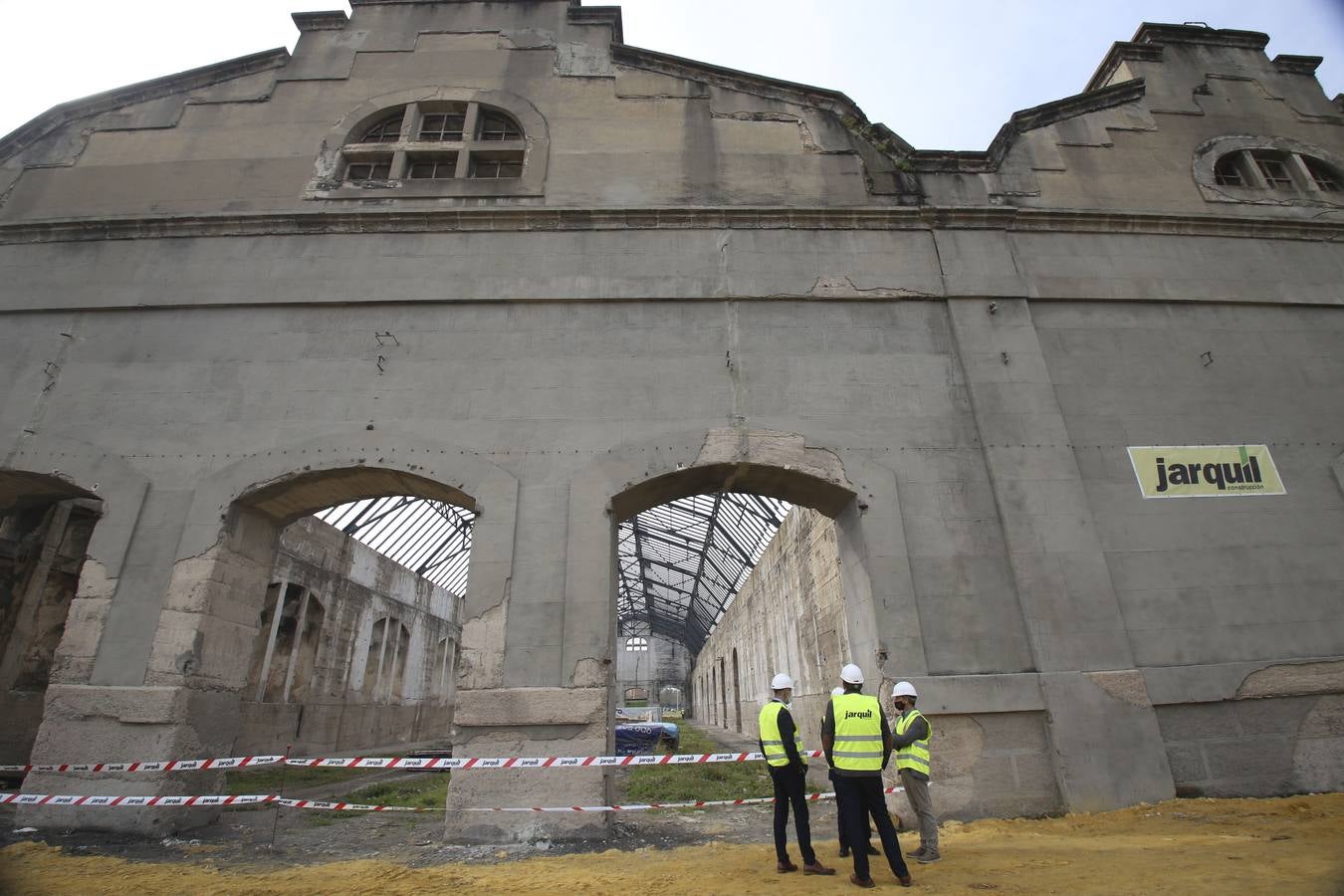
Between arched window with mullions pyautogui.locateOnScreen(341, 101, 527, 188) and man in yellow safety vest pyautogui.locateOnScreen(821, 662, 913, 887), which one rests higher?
arched window with mullions pyautogui.locateOnScreen(341, 101, 527, 188)

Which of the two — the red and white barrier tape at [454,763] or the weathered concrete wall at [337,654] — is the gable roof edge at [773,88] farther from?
the weathered concrete wall at [337,654]

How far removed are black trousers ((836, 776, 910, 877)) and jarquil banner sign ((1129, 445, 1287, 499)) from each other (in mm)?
5444

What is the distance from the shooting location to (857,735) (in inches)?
180

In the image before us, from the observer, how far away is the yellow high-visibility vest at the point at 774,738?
15.9 ft

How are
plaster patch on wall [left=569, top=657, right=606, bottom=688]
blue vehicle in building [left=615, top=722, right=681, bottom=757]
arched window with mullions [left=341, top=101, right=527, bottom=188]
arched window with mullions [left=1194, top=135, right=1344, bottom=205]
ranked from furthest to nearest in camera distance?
blue vehicle in building [left=615, top=722, right=681, bottom=757]
arched window with mullions [left=1194, top=135, right=1344, bottom=205]
arched window with mullions [left=341, top=101, right=527, bottom=188]
plaster patch on wall [left=569, top=657, right=606, bottom=688]

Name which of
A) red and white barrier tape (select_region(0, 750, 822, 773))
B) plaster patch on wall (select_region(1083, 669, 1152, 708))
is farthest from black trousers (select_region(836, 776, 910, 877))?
plaster patch on wall (select_region(1083, 669, 1152, 708))

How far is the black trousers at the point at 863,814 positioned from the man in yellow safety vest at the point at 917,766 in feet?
1.63

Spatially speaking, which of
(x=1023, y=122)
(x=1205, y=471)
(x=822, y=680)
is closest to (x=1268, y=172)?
(x=1023, y=122)

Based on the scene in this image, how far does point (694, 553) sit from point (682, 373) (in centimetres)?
2077

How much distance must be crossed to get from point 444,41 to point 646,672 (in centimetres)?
6183

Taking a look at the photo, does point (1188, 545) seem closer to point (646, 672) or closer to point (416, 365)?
point (416, 365)

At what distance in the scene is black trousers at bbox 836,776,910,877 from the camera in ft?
14.3

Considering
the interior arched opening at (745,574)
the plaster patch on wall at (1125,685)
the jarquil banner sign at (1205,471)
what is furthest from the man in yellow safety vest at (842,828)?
the jarquil banner sign at (1205,471)

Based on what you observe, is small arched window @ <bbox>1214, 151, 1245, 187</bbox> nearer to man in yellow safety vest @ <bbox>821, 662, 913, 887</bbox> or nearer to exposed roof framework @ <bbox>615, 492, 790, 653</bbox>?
exposed roof framework @ <bbox>615, 492, 790, 653</bbox>
